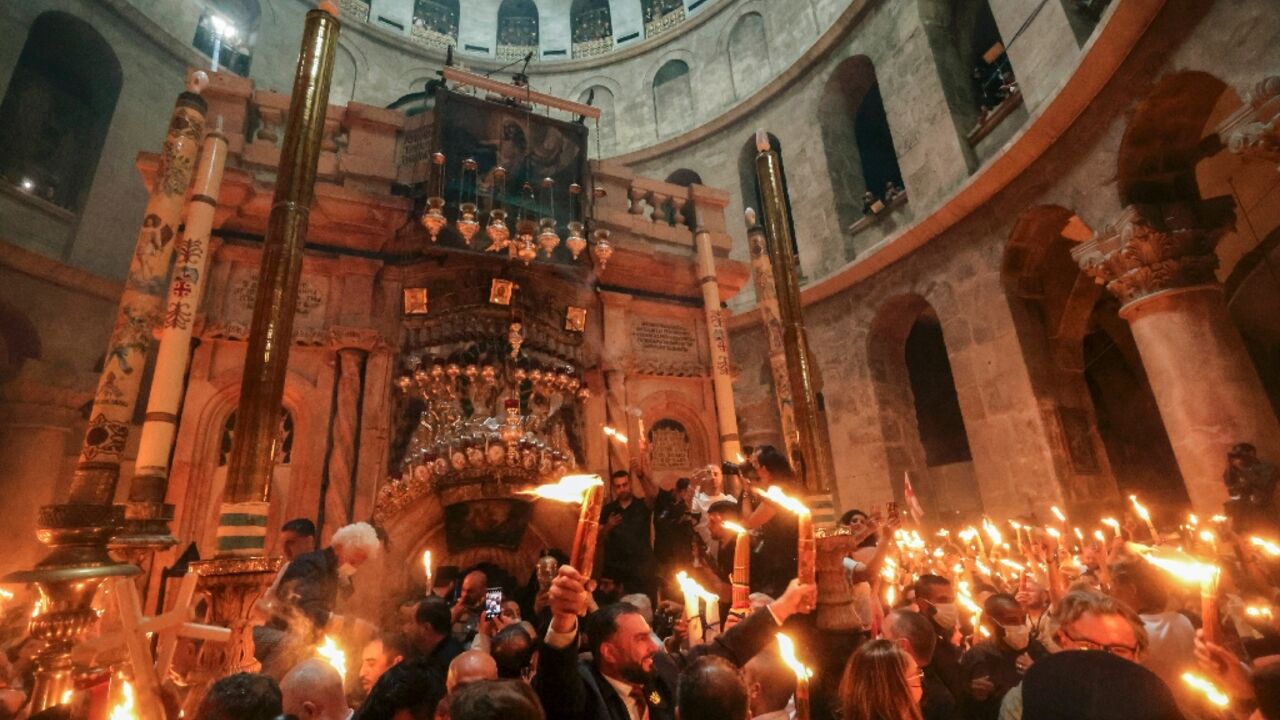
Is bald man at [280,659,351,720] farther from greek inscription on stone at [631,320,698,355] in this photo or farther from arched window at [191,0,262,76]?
arched window at [191,0,262,76]

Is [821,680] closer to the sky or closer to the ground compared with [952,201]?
closer to the ground

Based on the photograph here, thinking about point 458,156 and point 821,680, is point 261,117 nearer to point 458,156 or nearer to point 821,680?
point 458,156

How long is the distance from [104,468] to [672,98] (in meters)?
17.0

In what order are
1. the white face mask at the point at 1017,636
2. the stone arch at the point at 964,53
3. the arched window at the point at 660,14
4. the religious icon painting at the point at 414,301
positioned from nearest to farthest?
the white face mask at the point at 1017,636
the religious icon painting at the point at 414,301
the stone arch at the point at 964,53
the arched window at the point at 660,14

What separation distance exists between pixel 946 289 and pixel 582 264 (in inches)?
278

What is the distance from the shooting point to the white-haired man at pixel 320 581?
3643 millimetres

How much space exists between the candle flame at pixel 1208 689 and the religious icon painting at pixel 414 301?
22.4 feet

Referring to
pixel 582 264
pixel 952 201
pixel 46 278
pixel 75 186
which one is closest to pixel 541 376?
pixel 582 264

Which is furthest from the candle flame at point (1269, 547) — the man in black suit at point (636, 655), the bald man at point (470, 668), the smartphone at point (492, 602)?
the smartphone at point (492, 602)

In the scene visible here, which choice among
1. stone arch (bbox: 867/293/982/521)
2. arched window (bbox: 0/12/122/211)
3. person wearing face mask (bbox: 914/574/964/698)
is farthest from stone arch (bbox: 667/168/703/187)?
person wearing face mask (bbox: 914/574/964/698)

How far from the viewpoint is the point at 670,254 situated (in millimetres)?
8273

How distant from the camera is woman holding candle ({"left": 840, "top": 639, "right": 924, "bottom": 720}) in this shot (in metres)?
2.22

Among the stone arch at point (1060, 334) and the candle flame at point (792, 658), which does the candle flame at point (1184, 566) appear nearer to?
the candle flame at point (792, 658)

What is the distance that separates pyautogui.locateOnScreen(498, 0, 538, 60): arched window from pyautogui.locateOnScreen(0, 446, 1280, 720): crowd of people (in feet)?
58.4
